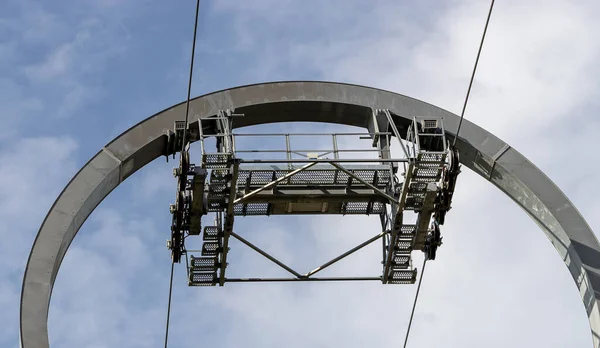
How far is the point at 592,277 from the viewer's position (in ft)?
108

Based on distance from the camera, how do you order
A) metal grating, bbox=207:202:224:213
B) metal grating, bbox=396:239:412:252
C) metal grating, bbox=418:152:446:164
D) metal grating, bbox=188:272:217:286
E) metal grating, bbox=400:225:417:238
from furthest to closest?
Answer: metal grating, bbox=188:272:217:286 < metal grating, bbox=396:239:412:252 < metal grating, bbox=400:225:417:238 < metal grating, bbox=207:202:224:213 < metal grating, bbox=418:152:446:164

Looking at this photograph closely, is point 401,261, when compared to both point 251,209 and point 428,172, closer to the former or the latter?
point 428,172

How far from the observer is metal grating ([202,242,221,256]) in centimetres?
3350

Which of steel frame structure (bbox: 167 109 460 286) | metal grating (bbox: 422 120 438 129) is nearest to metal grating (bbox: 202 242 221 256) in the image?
steel frame structure (bbox: 167 109 460 286)

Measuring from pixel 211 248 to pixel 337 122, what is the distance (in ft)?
15.0

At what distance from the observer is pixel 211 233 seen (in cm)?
3322

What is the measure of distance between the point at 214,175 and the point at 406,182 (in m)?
4.35

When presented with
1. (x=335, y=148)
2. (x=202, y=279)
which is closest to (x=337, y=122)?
(x=335, y=148)

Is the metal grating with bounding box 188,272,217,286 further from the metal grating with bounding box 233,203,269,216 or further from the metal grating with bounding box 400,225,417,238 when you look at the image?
the metal grating with bounding box 400,225,417,238

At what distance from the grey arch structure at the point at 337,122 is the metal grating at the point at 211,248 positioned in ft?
8.39

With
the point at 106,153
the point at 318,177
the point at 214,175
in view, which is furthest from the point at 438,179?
the point at 106,153

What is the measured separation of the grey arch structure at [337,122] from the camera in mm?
32469

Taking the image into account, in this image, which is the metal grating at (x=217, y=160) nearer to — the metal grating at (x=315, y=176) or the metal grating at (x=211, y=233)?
the metal grating at (x=315, y=176)

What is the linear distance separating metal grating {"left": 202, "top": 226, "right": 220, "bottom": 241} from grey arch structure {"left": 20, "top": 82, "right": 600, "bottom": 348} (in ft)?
7.78
